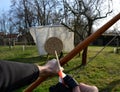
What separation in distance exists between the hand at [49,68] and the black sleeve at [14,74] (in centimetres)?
8

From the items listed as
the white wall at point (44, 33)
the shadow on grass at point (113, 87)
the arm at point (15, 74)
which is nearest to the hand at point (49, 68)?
the arm at point (15, 74)

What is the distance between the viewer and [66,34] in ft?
56.1

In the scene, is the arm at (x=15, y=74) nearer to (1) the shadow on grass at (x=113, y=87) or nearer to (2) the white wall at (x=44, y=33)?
(1) the shadow on grass at (x=113, y=87)

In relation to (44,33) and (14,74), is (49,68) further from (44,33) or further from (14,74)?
(44,33)

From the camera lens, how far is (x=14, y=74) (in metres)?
0.98

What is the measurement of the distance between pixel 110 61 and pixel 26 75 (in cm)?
1298

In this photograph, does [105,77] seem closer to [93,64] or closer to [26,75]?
[93,64]

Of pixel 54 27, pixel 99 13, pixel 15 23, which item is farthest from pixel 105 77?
pixel 15 23

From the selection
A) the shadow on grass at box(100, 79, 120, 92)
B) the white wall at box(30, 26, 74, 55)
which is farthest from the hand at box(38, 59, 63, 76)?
the white wall at box(30, 26, 74, 55)

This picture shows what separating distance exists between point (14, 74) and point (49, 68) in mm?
251

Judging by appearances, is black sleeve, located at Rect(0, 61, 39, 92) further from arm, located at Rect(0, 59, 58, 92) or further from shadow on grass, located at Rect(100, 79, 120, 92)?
shadow on grass, located at Rect(100, 79, 120, 92)

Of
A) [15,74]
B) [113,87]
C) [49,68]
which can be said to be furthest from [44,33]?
[15,74]

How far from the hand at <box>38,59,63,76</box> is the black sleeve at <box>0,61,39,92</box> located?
8cm

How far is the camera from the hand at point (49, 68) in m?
1.20
